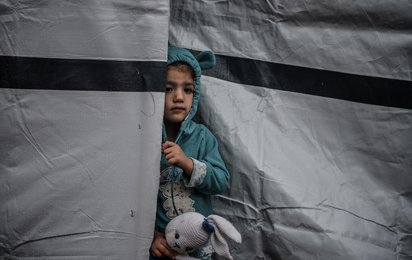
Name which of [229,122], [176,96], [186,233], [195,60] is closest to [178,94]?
[176,96]

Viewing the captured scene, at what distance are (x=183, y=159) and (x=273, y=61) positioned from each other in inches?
16.6

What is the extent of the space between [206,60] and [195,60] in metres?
0.05

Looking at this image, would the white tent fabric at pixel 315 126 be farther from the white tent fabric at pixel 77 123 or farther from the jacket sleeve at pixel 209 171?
the white tent fabric at pixel 77 123

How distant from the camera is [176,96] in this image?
Result: 136 cm

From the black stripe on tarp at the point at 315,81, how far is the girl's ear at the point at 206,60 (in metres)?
0.10

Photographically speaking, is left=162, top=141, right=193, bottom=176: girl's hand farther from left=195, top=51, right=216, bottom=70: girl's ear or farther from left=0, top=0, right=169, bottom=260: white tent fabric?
left=195, top=51, right=216, bottom=70: girl's ear

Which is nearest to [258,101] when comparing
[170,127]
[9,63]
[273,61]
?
[273,61]

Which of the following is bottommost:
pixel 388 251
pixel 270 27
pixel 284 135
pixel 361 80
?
pixel 388 251

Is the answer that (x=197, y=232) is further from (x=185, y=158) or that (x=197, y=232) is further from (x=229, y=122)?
(x=229, y=122)

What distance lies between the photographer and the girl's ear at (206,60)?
1408 millimetres

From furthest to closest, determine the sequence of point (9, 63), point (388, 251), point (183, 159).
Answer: point (388, 251) → point (183, 159) → point (9, 63)

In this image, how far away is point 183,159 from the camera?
50.6 inches

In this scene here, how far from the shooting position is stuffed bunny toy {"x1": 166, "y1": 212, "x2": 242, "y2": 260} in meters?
1.21

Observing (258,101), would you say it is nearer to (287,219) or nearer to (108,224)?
(287,219)
